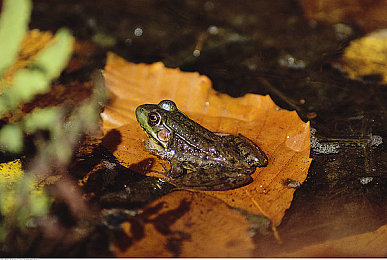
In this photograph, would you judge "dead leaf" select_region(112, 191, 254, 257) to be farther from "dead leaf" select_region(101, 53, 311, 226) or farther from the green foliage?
the green foliage

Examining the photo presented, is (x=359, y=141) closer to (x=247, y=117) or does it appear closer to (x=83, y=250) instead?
(x=247, y=117)

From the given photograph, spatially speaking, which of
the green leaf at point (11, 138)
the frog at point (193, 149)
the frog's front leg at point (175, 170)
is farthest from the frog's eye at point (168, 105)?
the green leaf at point (11, 138)

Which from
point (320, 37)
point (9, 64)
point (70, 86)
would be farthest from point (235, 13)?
point (9, 64)

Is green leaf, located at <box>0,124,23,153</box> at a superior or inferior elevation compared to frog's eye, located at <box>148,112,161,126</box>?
inferior

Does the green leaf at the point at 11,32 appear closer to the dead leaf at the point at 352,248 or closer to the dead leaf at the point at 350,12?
the dead leaf at the point at 352,248

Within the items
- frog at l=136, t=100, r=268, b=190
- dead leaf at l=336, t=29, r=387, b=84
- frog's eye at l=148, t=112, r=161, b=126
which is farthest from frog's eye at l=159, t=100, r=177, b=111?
dead leaf at l=336, t=29, r=387, b=84

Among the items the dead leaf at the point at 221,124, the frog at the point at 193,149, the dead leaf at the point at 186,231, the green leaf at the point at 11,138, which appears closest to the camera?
the dead leaf at the point at 186,231
